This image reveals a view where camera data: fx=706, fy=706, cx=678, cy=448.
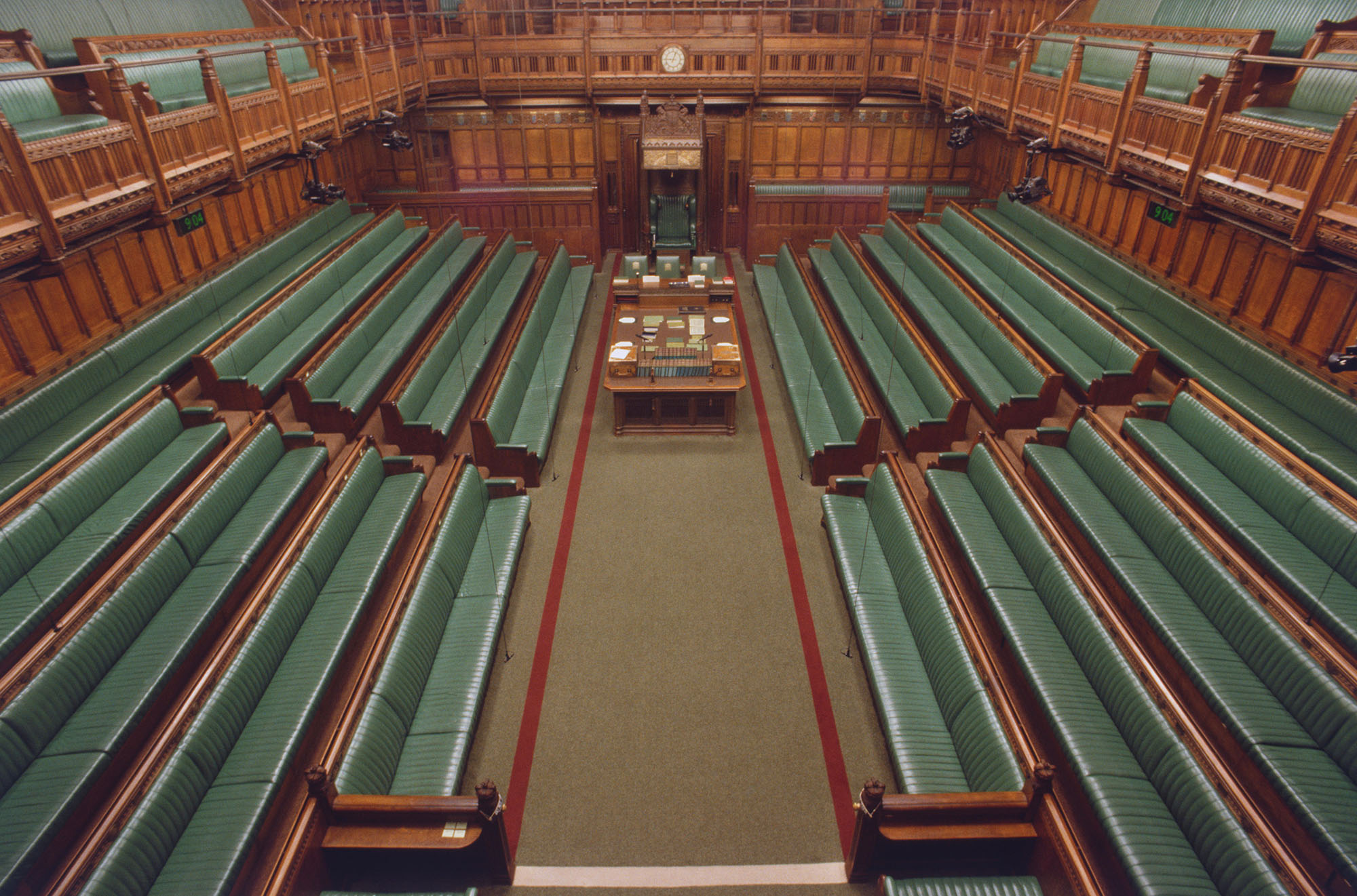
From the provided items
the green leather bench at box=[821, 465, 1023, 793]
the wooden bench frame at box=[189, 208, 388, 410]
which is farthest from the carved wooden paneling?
the wooden bench frame at box=[189, 208, 388, 410]

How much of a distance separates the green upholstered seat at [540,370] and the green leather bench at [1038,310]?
529cm

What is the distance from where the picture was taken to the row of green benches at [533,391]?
6891 millimetres

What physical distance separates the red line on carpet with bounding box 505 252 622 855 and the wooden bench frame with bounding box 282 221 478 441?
75.9 inches

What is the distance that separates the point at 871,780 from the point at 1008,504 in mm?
2750

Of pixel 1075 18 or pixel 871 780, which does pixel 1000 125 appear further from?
pixel 871 780

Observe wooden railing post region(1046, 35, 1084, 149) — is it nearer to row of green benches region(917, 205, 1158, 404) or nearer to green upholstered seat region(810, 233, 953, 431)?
row of green benches region(917, 205, 1158, 404)

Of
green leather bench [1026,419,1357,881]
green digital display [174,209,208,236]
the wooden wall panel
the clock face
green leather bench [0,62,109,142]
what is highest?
the clock face

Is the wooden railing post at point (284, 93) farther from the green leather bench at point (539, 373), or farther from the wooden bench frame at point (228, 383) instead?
the green leather bench at point (539, 373)

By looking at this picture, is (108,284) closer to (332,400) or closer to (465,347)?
(332,400)

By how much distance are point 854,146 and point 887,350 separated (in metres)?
6.86

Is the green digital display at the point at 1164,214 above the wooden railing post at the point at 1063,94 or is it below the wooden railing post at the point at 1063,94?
below

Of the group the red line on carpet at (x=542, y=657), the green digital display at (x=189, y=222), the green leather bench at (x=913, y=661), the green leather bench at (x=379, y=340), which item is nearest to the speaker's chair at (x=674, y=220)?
the green leather bench at (x=379, y=340)

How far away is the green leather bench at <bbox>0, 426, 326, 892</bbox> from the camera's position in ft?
10.6

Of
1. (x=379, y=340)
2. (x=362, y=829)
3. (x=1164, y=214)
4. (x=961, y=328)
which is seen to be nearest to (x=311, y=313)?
(x=379, y=340)
